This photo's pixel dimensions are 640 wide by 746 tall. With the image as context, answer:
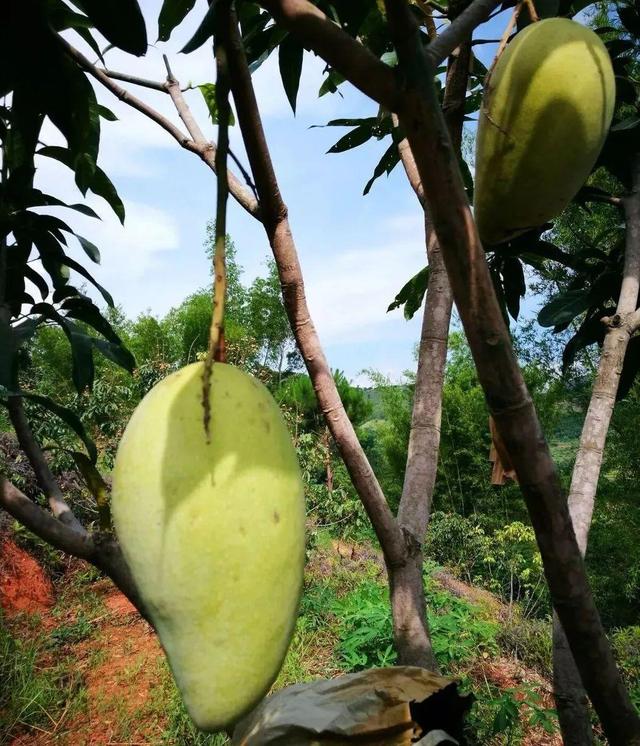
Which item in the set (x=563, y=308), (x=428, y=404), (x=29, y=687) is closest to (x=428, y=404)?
(x=428, y=404)

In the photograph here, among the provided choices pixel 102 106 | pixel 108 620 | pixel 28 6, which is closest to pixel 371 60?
pixel 28 6

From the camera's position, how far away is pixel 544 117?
0.51 metres

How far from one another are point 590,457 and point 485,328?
0.73 meters

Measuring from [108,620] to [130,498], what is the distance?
15.6 feet

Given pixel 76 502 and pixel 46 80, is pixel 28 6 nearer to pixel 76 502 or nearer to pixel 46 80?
pixel 46 80

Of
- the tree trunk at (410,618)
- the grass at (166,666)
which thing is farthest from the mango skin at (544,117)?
the grass at (166,666)

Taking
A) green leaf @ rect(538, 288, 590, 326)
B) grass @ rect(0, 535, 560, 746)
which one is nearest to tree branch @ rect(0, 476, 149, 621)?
green leaf @ rect(538, 288, 590, 326)

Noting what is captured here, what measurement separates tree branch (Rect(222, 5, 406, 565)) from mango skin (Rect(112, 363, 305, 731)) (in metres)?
0.25

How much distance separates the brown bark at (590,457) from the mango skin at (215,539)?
0.66 metres

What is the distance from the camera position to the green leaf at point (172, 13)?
825 mm

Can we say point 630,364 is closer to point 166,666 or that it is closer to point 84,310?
point 84,310

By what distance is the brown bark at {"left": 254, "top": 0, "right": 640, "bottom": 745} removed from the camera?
0.36m

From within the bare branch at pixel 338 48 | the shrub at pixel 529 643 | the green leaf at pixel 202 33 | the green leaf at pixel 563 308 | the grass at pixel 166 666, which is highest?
the green leaf at pixel 202 33

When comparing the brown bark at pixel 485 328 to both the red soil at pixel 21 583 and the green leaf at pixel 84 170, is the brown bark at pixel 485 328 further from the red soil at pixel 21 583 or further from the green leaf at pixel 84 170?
the red soil at pixel 21 583
